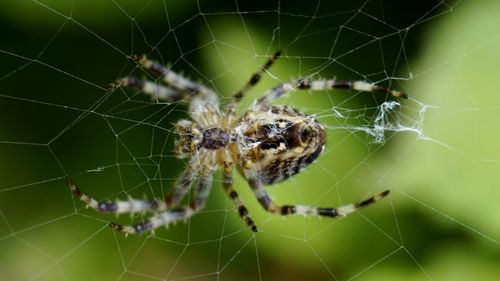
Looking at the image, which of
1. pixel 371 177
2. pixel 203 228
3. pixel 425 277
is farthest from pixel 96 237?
pixel 425 277

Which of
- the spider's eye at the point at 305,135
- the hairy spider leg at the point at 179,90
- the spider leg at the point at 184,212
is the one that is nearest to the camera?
the spider's eye at the point at 305,135

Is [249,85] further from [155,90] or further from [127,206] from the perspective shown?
[127,206]

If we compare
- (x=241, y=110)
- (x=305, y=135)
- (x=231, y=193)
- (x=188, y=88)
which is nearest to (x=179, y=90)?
(x=188, y=88)

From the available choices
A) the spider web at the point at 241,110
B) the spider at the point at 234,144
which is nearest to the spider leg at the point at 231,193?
the spider at the point at 234,144

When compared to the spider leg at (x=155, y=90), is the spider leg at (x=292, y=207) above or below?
below

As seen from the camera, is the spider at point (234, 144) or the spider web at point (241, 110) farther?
the spider web at point (241, 110)

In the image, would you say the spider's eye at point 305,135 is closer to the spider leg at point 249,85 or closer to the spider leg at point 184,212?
the spider leg at point 249,85

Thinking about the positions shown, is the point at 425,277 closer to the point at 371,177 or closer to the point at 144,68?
the point at 371,177

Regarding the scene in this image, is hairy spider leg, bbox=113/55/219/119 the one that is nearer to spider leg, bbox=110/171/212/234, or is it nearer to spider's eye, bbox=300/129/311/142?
spider leg, bbox=110/171/212/234

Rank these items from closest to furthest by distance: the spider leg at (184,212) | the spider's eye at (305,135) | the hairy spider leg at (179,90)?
the spider's eye at (305,135) → the hairy spider leg at (179,90) → the spider leg at (184,212)
